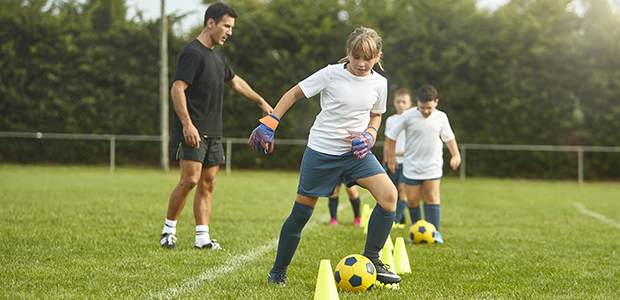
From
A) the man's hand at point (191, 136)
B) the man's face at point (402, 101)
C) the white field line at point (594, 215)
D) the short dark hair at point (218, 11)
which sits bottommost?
the white field line at point (594, 215)

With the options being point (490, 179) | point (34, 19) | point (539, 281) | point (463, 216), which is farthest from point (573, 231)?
point (34, 19)

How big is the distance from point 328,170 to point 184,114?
1732 mm

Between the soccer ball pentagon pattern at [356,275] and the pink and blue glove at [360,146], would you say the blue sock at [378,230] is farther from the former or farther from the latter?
the pink and blue glove at [360,146]

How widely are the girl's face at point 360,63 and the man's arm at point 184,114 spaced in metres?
1.72

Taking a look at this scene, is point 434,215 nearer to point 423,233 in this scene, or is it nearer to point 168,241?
point 423,233

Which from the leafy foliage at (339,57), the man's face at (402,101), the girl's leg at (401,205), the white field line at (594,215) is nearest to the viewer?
the girl's leg at (401,205)

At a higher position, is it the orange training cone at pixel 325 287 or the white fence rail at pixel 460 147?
the white fence rail at pixel 460 147

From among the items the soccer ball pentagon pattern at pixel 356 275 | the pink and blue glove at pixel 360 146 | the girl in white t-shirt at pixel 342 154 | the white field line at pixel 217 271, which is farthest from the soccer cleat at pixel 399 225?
the pink and blue glove at pixel 360 146

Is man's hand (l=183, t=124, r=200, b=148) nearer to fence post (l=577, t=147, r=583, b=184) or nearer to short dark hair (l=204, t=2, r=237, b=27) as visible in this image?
short dark hair (l=204, t=2, r=237, b=27)

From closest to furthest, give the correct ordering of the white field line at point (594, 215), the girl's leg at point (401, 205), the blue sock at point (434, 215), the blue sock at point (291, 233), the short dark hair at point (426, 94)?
1. the blue sock at point (291, 233)
2. the short dark hair at point (426, 94)
3. the blue sock at point (434, 215)
4. the girl's leg at point (401, 205)
5. the white field line at point (594, 215)

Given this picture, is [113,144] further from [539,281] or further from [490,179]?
[539,281]

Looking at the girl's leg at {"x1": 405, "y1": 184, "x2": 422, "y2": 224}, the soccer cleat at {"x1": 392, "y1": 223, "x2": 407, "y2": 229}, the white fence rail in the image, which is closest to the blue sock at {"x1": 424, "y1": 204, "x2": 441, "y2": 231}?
the girl's leg at {"x1": 405, "y1": 184, "x2": 422, "y2": 224}

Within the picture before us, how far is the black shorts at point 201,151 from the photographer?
4617mm

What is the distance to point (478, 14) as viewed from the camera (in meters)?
19.2
